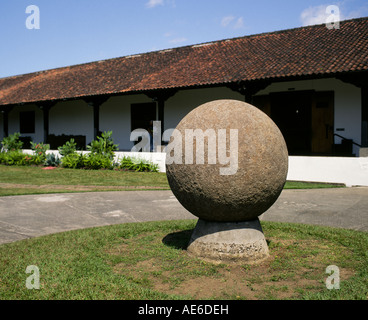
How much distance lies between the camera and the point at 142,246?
4.73 metres

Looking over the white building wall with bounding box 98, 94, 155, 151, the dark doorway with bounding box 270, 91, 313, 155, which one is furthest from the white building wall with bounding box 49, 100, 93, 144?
the dark doorway with bounding box 270, 91, 313, 155

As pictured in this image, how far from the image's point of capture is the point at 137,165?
14898mm

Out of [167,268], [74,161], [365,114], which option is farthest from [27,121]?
[167,268]

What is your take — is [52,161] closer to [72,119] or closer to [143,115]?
[143,115]

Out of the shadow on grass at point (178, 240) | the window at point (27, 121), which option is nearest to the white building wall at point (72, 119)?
the window at point (27, 121)

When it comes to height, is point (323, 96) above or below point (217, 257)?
above

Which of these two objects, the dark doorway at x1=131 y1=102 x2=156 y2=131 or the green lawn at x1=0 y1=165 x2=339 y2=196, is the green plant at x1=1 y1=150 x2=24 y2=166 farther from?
the dark doorway at x1=131 y1=102 x2=156 y2=131

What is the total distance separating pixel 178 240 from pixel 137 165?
1013 centimetres

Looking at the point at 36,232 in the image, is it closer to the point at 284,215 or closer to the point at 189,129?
the point at 189,129

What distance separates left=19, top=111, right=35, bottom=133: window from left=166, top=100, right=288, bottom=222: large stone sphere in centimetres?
2220

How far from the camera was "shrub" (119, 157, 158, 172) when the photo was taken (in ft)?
48.4

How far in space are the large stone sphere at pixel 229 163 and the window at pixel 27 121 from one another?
72.8 feet

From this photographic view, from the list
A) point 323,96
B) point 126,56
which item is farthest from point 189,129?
point 126,56
